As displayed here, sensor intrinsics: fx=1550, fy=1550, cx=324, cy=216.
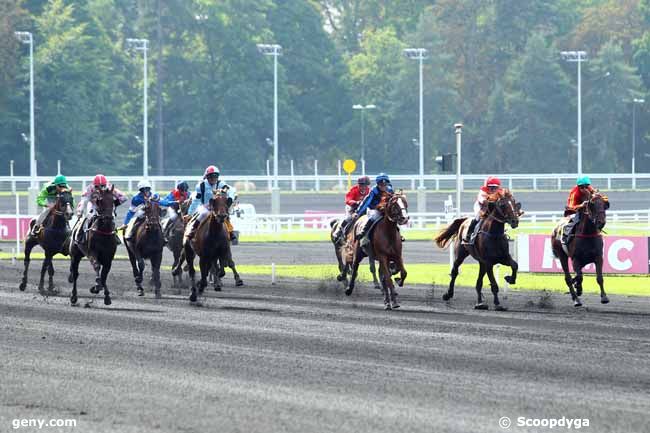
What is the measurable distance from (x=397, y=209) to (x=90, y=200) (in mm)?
4481

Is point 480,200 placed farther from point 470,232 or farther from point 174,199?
point 174,199

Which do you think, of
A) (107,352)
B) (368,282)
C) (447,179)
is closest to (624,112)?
(447,179)

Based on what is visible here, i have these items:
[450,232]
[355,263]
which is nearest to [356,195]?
[450,232]

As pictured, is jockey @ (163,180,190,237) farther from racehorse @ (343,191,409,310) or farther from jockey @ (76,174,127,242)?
racehorse @ (343,191,409,310)

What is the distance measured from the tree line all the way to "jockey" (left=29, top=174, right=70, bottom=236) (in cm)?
6182

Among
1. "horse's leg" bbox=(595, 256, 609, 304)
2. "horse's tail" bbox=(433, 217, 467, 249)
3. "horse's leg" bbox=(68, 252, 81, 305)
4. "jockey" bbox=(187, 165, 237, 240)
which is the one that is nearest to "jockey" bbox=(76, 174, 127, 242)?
"horse's leg" bbox=(68, 252, 81, 305)

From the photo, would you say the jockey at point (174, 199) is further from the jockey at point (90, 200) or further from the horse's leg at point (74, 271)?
the horse's leg at point (74, 271)

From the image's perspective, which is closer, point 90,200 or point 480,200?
point 90,200

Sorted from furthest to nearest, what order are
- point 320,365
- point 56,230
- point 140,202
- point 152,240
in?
1. point 140,202
2. point 56,230
3. point 152,240
4. point 320,365

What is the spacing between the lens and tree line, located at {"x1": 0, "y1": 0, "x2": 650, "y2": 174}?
292 ft

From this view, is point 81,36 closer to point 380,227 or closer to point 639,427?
point 380,227

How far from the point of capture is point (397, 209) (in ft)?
73.8

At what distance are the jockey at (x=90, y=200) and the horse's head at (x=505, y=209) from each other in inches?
217

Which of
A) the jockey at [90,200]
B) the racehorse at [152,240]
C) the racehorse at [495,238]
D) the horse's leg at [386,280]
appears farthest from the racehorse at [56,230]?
the racehorse at [495,238]
